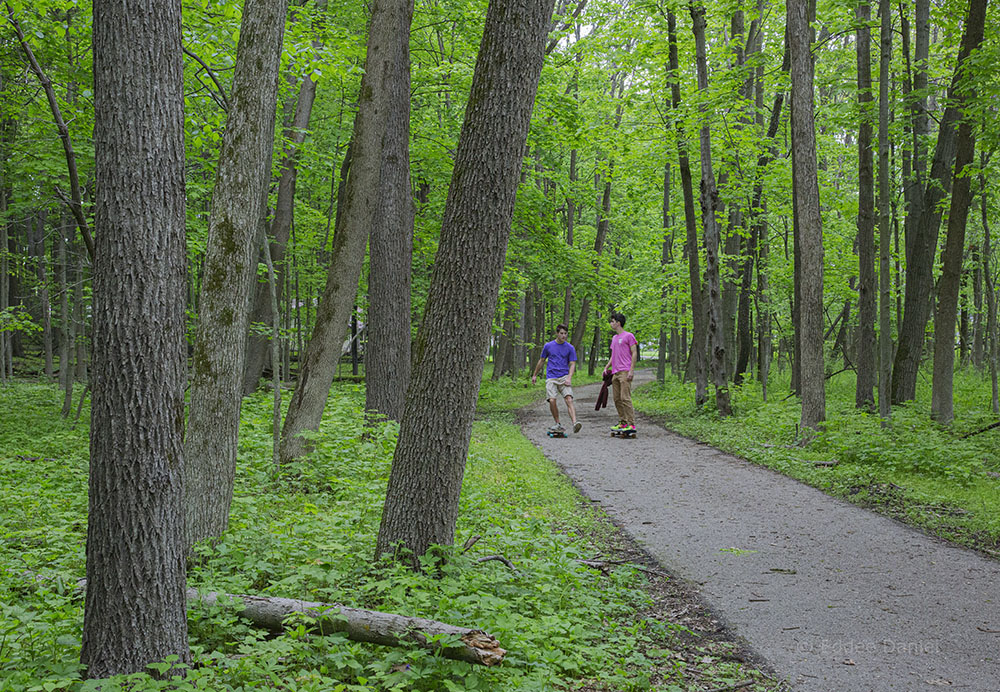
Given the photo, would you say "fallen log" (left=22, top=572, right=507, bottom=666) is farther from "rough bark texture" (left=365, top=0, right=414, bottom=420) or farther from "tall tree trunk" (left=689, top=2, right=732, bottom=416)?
"tall tree trunk" (left=689, top=2, right=732, bottom=416)

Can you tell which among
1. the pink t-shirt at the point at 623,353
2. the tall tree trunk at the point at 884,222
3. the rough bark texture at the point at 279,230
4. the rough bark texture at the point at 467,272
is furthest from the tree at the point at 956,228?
the rough bark texture at the point at 279,230

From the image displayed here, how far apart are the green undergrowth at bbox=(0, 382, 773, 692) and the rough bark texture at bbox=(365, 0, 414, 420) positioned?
9.26 ft

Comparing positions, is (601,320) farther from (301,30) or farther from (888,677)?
(888,677)

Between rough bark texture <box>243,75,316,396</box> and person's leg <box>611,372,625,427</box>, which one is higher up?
rough bark texture <box>243,75,316,396</box>

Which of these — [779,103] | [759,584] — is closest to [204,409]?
[759,584]

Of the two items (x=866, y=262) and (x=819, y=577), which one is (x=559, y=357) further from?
(x=819, y=577)

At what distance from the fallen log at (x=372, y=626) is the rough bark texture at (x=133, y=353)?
91 centimetres

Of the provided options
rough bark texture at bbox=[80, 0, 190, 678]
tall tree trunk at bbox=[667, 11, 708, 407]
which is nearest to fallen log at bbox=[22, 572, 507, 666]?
rough bark texture at bbox=[80, 0, 190, 678]

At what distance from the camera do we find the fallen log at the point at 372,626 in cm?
362

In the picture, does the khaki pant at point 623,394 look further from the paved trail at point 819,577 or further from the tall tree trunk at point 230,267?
the tall tree trunk at point 230,267

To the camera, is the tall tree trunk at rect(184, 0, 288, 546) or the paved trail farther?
the tall tree trunk at rect(184, 0, 288, 546)

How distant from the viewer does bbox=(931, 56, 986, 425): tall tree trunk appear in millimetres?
11602

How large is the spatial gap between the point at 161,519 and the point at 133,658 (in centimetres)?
64

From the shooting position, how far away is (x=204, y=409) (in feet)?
19.1
